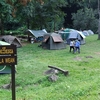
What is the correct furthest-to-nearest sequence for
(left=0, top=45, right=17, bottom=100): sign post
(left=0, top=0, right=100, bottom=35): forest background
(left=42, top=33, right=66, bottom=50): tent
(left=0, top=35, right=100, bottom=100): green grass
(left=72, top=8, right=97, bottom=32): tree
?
(left=72, top=8, right=97, bottom=32): tree → (left=0, top=0, right=100, bottom=35): forest background → (left=42, top=33, right=66, bottom=50): tent → (left=0, top=35, right=100, bottom=100): green grass → (left=0, top=45, right=17, bottom=100): sign post

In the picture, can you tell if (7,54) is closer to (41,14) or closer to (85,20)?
(41,14)

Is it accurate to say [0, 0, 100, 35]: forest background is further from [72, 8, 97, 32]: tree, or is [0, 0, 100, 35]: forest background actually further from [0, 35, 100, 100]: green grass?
[0, 35, 100, 100]: green grass

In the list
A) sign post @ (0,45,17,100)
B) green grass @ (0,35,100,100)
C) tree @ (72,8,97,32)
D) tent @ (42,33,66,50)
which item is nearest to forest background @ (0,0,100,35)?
tree @ (72,8,97,32)

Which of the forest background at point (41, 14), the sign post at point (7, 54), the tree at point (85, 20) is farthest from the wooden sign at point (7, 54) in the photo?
the tree at point (85, 20)

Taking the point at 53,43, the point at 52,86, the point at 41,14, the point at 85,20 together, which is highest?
the point at 41,14

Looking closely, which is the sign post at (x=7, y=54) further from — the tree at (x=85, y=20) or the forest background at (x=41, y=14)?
the tree at (x=85, y=20)

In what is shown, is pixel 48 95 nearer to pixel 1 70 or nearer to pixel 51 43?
pixel 1 70

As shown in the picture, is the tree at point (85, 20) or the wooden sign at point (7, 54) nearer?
the wooden sign at point (7, 54)

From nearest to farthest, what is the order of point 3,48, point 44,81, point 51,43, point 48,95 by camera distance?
point 3,48 < point 48,95 < point 44,81 < point 51,43

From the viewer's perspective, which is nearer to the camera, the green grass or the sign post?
the sign post

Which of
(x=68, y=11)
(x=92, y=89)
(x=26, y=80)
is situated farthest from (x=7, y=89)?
(x=68, y=11)

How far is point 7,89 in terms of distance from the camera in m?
6.47

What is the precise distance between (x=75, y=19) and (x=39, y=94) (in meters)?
32.1

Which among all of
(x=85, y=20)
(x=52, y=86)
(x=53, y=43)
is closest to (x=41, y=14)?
(x=53, y=43)
